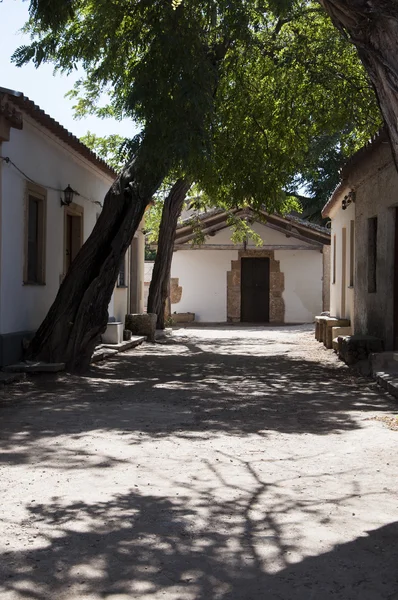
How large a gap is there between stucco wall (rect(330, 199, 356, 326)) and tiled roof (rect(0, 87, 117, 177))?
5679 millimetres

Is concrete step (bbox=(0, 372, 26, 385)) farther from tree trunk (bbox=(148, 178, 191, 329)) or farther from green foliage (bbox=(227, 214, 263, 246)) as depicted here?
green foliage (bbox=(227, 214, 263, 246))

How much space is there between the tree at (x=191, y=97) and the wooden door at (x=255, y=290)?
42.8 ft

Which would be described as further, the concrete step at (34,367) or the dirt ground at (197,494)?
the concrete step at (34,367)

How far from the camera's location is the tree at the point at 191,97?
10203mm

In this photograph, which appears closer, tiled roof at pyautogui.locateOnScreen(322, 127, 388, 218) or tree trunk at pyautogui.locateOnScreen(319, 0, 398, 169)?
tree trunk at pyautogui.locateOnScreen(319, 0, 398, 169)

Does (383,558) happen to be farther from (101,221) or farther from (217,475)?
(101,221)

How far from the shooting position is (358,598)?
343cm

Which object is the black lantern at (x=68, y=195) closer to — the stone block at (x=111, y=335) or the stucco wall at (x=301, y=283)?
the stone block at (x=111, y=335)

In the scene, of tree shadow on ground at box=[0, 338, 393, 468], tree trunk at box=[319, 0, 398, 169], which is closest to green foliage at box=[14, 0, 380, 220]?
tree shadow on ground at box=[0, 338, 393, 468]

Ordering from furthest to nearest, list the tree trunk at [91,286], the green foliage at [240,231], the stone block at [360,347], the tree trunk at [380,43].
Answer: the green foliage at [240,231] < the stone block at [360,347] < the tree trunk at [91,286] < the tree trunk at [380,43]

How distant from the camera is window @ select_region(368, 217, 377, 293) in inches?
553

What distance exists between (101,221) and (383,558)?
29.2ft

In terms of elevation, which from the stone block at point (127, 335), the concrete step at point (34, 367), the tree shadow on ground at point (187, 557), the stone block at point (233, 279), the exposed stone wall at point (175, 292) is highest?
the stone block at point (233, 279)

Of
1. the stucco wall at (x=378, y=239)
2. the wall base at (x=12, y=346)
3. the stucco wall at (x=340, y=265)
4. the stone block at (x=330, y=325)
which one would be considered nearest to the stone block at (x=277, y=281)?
the stucco wall at (x=340, y=265)
